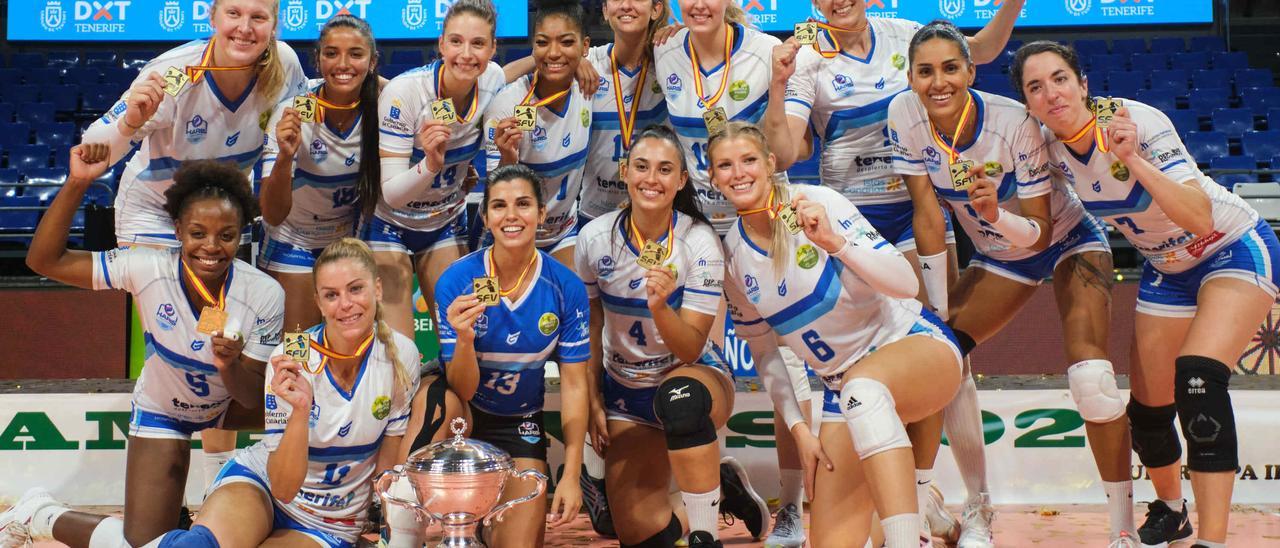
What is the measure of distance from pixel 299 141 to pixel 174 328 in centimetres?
77

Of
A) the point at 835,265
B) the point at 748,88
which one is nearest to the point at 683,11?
the point at 748,88

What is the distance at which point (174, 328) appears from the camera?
3.97 metres

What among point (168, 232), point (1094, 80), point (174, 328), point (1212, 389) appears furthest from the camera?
point (1094, 80)

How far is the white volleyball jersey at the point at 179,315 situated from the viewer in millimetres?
3961

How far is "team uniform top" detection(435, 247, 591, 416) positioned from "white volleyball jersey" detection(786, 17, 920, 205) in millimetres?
1189

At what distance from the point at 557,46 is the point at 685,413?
148cm

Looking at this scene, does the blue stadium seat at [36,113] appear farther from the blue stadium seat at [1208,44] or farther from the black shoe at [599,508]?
the blue stadium seat at [1208,44]

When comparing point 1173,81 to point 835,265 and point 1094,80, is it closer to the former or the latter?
point 1094,80

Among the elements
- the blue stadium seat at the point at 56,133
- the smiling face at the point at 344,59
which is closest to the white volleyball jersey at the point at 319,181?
the smiling face at the point at 344,59

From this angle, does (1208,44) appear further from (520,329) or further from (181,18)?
(520,329)

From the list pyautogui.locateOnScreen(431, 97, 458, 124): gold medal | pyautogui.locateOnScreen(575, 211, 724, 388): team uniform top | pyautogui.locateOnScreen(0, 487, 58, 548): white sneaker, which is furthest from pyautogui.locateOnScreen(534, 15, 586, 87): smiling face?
pyautogui.locateOnScreen(0, 487, 58, 548): white sneaker

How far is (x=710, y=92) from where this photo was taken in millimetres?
4461

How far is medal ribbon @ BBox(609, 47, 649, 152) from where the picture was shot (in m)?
4.64

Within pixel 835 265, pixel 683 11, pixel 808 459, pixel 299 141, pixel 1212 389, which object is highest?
pixel 683 11
